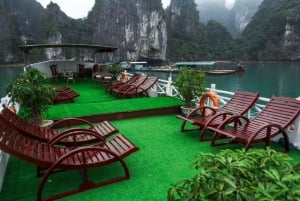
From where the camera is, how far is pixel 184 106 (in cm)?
689

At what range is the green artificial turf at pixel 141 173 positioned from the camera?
3.07 metres

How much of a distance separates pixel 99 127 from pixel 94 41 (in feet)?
294

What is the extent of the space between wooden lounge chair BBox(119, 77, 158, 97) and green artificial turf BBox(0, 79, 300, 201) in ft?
11.6

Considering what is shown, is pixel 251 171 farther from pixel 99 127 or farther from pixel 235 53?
pixel 235 53

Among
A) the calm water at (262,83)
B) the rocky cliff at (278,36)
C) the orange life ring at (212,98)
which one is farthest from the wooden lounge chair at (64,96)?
the rocky cliff at (278,36)

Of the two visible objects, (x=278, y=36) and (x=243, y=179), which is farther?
(x=278, y=36)

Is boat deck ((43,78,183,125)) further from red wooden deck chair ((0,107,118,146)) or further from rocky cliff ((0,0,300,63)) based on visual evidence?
rocky cliff ((0,0,300,63))

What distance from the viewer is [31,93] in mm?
4762

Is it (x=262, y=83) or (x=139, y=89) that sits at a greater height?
(x=139, y=89)

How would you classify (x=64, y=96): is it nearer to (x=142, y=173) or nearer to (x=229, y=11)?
(x=142, y=173)

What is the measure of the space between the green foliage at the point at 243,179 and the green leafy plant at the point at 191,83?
4.93 meters

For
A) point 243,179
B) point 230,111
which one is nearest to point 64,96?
point 230,111

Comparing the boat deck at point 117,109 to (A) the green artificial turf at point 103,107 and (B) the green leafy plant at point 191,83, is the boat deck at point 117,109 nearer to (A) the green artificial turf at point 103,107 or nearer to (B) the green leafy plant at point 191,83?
(A) the green artificial turf at point 103,107

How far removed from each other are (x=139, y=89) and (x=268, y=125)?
5.61 metres
